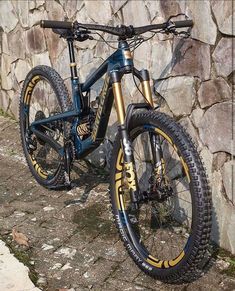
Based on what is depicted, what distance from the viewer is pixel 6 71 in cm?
630

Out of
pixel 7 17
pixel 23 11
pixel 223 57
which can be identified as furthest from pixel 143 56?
pixel 7 17

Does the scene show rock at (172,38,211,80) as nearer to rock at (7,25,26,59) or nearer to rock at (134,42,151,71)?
rock at (134,42,151,71)

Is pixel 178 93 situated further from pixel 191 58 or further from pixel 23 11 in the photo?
pixel 23 11

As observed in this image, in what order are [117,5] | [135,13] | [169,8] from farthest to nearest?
[117,5], [135,13], [169,8]

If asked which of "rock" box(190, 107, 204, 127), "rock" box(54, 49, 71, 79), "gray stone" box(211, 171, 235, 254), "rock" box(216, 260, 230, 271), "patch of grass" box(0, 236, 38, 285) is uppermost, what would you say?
"rock" box(54, 49, 71, 79)

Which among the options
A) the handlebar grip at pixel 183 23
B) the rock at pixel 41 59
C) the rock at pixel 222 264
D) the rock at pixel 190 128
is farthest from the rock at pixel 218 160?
the rock at pixel 41 59

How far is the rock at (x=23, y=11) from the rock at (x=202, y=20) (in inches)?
100

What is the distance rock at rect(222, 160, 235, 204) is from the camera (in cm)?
342

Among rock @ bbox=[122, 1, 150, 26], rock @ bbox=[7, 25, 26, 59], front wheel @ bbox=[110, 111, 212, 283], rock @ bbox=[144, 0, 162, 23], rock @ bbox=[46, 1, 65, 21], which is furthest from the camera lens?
rock @ bbox=[7, 25, 26, 59]

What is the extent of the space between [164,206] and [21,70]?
121 inches

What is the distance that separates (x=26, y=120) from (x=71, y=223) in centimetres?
123

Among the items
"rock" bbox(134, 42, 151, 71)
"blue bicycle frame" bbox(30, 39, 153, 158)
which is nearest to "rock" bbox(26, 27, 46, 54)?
"blue bicycle frame" bbox(30, 39, 153, 158)

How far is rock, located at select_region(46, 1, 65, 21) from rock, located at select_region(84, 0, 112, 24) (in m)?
0.45

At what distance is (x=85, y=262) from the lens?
3.52 meters
